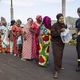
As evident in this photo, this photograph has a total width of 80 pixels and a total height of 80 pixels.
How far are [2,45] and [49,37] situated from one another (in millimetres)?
5535

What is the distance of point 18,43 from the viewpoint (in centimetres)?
1684

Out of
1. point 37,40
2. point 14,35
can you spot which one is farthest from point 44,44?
point 14,35

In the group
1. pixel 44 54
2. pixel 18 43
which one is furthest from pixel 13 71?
pixel 18 43

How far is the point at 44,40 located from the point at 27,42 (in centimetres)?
196

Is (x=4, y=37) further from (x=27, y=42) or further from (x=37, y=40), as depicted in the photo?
(x=37, y=40)

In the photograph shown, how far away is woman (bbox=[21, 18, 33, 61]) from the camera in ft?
49.2

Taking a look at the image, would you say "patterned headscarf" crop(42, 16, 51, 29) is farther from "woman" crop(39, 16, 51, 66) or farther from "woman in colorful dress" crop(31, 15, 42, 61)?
"woman in colorful dress" crop(31, 15, 42, 61)

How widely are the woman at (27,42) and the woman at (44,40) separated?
4.82 ft

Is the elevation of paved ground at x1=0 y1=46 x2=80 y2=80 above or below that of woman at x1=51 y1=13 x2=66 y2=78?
below

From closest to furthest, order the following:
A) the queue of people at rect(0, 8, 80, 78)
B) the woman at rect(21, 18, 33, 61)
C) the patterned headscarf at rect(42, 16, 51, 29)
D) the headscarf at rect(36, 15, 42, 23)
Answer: the queue of people at rect(0, 8, 80, 78), the patterned headscarf at rect(42, 16, 51, 29), the headscarf at rect(36, 15, 42, 23), the woman at rect(21, 18, 33, 61)

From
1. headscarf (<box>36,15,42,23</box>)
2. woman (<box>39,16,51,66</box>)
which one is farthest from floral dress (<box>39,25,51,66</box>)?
headscarf (<box>36,15,42,23</box>)

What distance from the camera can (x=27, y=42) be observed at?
15180 mm

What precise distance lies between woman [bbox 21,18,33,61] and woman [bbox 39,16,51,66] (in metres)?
1.47

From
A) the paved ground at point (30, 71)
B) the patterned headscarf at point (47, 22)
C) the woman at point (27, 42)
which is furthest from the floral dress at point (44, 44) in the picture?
the woman at point (27, 42)
